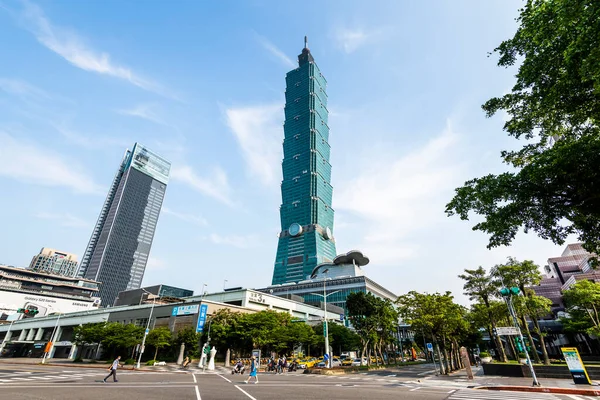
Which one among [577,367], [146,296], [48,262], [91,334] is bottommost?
[577,367]

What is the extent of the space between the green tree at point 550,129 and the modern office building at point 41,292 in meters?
144

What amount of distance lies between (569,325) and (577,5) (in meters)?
61.3

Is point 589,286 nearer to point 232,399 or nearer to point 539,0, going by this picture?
point 539,0

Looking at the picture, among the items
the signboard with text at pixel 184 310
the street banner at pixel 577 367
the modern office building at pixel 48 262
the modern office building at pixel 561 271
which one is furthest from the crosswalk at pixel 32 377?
the modern office building at pixel 48 262

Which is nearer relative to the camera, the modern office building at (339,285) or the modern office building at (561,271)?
the modern office building at (561,271)

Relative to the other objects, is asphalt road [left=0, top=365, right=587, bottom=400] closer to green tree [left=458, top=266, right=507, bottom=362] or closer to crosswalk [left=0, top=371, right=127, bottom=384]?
crosswalk [left=0, top=371, right=127, bottom=384]

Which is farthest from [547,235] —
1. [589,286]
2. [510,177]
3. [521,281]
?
[589,286]

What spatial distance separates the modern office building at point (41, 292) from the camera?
11688 cm

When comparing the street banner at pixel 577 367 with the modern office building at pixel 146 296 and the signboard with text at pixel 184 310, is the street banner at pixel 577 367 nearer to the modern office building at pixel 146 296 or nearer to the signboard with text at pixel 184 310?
the signboard with text at pixel 184 310

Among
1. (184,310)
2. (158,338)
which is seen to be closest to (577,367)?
(158,338)

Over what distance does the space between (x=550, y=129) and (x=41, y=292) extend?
174662mm

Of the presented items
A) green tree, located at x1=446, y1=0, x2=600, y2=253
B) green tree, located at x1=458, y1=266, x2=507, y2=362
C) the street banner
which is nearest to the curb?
the street banner

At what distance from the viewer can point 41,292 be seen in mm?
129500

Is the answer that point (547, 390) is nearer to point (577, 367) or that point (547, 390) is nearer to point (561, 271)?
point (577, 367)
